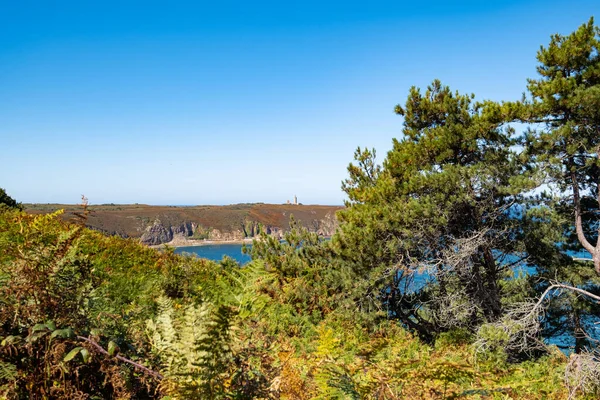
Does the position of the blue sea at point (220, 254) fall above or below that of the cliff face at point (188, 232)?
above

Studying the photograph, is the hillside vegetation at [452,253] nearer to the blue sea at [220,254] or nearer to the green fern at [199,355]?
the blue sea at [220,254]

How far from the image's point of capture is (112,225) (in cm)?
5612

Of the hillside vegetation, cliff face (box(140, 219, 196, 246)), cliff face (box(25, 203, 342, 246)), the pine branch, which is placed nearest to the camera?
the pine branch

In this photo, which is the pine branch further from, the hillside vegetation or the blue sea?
the blue sea

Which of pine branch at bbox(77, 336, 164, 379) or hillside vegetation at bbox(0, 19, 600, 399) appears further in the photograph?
hillside vegetation at bbox(0, 19, 600, 399)

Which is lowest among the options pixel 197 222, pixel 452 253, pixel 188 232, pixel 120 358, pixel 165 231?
pixel 188 232

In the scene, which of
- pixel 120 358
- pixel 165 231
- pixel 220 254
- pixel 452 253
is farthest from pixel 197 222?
pixel 120 358

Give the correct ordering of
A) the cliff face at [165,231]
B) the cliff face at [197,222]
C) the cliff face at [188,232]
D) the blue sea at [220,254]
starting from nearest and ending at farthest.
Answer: the blue sea at [220,254]
the cliff face at [165,231]
the cliff face at [197,222]
the cliff face at [188,232]

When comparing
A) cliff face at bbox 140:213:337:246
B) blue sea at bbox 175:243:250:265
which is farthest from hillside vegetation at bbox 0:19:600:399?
cliff face at bbox 140:213:337:246

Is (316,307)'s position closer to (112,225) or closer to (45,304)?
(45,304)

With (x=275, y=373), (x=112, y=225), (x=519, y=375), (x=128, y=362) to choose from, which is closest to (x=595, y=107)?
(x=519, y=375)

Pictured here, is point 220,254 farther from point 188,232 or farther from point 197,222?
point 197,222

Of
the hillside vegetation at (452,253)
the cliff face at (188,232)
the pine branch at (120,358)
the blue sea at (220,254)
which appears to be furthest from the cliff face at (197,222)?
the pine branch at (120,358)

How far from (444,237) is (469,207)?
944mm
